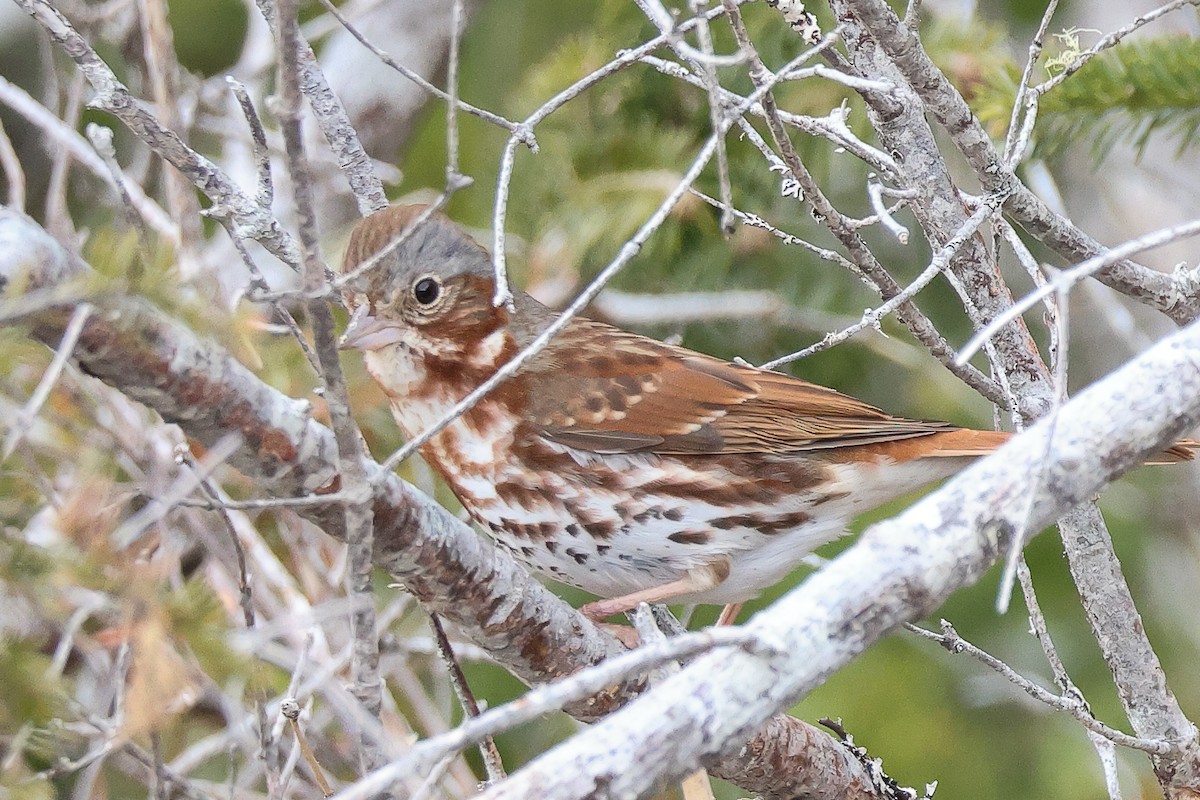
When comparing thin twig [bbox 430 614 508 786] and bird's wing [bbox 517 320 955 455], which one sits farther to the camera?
bird's wing [bbox 517 320 955 455]

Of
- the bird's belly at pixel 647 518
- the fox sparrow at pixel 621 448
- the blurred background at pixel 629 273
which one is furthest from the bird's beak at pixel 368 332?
the bird's belly at pixel 647 518

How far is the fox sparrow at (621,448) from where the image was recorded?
2.88m

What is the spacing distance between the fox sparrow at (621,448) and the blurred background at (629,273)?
0.36 metres

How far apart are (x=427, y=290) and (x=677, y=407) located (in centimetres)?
60

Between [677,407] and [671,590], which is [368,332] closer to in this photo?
[677,407]

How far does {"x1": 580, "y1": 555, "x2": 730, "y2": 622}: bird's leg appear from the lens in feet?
9.36

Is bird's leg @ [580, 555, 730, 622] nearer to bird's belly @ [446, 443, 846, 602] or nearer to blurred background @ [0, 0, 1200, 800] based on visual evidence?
bird's belly @ [446, 443, 846, 602]

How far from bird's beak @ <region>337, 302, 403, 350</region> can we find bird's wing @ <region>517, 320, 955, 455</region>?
0.31 metres

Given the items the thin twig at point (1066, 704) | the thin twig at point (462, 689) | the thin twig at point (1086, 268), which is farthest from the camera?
the thin twig at point (462, 689)

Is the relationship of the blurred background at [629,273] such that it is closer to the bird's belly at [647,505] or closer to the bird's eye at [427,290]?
the bird's eye at [427,290]

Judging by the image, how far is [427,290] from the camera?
2949 millimetres

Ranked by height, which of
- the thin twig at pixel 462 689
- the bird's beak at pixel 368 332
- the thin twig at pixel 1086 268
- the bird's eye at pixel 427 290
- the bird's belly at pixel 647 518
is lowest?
the thin twig at pixel 462 689

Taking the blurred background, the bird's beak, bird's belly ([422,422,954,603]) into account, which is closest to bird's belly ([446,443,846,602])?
bird's belly ([422,422,954,603])

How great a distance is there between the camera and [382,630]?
3299 millimetres
